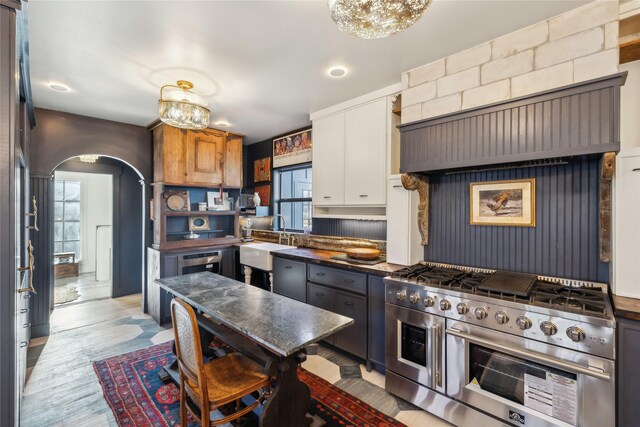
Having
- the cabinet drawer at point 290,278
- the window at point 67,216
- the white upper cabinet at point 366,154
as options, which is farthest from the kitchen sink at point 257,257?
the window at point 67,216

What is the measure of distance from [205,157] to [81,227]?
4125mm

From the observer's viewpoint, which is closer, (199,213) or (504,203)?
(504,203)

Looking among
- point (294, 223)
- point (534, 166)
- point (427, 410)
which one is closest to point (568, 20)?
point (534, 166)

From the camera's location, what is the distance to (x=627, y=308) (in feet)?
4.60

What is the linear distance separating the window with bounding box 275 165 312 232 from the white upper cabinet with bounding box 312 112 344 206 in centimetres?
84

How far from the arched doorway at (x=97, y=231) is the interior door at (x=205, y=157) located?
4.52 feet

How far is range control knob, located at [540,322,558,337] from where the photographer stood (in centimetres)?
152

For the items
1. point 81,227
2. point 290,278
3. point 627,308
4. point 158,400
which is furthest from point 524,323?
point 81,227

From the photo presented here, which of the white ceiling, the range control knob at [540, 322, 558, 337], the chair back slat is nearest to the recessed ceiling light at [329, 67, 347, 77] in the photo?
the white ceiling

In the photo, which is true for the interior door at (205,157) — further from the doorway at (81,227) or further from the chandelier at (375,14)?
the chandelier at (375,14)

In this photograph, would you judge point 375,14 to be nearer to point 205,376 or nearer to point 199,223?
point 205,376

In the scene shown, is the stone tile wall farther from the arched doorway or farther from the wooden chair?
the arched doorway

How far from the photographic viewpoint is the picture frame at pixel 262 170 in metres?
4.75

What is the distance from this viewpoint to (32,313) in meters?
3.26
